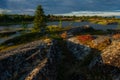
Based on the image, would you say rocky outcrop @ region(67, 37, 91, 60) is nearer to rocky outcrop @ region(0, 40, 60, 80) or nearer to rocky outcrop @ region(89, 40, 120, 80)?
rocky outcrop @ region(89, 40, 120, 80)

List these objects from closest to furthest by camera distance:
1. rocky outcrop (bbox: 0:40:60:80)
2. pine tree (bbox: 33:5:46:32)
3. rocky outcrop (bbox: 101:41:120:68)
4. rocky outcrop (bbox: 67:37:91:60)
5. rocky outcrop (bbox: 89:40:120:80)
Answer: rocky outcrop (bbox: 0:40:60:80), rocky outcrop (bbox: 89:40:120:80), rocky outcrop (bbox: 101:41:120:68), rocky outcrop (bbox: 67:37:91:60), pine tree (bbox: 33:5:46:32)

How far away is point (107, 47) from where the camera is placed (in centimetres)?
3916

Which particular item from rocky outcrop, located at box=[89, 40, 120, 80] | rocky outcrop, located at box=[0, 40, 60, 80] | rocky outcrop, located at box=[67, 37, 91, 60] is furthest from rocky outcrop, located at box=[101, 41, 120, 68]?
rocky outcrop, located at box=[0, 40, 60, 80]

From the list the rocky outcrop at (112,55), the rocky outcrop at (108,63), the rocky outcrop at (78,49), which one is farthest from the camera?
the rocky outcrop at (78,49)

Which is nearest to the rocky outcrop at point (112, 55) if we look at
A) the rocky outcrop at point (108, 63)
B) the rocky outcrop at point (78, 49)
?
the rocky outcrop at point (108, 63)

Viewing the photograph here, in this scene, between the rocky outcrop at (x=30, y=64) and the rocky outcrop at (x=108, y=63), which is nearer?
the rocky outcrop at (x=30, y=64)

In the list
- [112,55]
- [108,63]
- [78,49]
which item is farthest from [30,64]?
[112,55]

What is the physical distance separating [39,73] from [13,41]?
80.0 ft

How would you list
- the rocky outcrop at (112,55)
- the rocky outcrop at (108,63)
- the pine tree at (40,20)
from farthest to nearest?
the pine tree at (40,20) → the rocky outcrop at (112,55) → the rocky outcrop at (108,63)

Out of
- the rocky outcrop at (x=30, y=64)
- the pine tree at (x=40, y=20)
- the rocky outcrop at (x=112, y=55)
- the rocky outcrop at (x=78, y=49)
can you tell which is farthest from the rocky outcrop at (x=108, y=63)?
the pine tree at (x=40, y=20)

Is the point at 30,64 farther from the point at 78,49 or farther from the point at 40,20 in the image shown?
the point at 40,20

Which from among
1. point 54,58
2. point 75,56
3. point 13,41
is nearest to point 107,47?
point 75,56

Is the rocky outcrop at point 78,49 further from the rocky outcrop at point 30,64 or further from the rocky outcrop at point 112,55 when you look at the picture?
the rocky outcrop at point 30,64

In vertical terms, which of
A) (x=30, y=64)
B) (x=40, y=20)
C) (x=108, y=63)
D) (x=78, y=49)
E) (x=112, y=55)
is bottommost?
(x=40, y=20)
